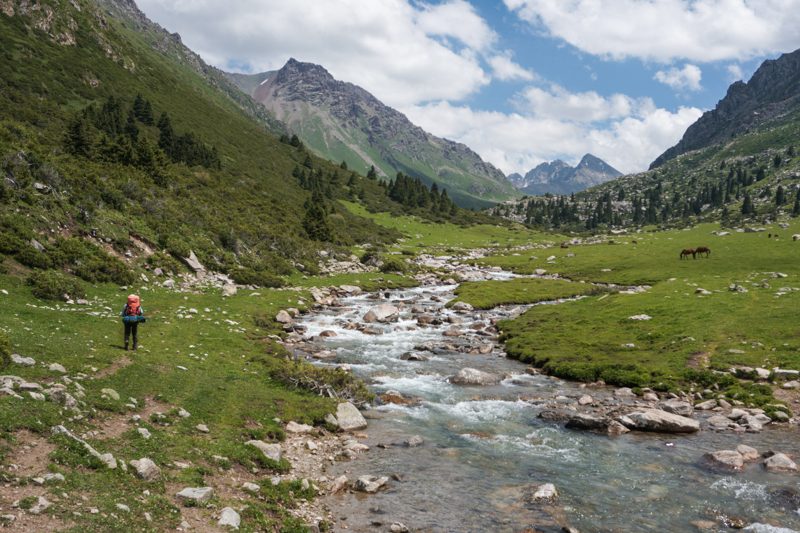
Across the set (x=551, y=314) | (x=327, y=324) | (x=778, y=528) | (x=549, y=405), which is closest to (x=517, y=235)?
(x=551, y=314)

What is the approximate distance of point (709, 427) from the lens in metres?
20.3

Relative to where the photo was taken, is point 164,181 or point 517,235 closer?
point 164,181

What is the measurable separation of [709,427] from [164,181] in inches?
2517

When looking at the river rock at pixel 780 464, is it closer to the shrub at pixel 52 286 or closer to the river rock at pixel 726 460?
the river rock at pixel 726 460

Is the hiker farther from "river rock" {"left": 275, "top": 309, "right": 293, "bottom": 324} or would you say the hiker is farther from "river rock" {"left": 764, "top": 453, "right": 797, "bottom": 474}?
"river rock" {"left": 764, "top": 453, "right": 797, "bottom": 474}

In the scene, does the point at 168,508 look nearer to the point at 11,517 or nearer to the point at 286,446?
the point at 11,517

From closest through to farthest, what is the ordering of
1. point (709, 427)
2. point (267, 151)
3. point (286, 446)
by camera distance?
point (286, 446) → point (709, 427) → point (267, 151)

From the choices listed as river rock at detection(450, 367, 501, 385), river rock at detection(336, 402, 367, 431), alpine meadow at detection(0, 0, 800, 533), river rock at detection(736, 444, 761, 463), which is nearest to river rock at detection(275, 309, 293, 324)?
alpine meadow at detection(0, 0, 800, 533)

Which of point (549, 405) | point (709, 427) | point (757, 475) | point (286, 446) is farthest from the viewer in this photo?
point (549, 405)

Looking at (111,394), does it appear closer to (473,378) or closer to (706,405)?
(473,378)

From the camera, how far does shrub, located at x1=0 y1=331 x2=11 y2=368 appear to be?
15.4m

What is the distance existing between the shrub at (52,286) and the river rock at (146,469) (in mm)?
20098

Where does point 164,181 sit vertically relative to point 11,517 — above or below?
above

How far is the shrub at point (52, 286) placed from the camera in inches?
1075
